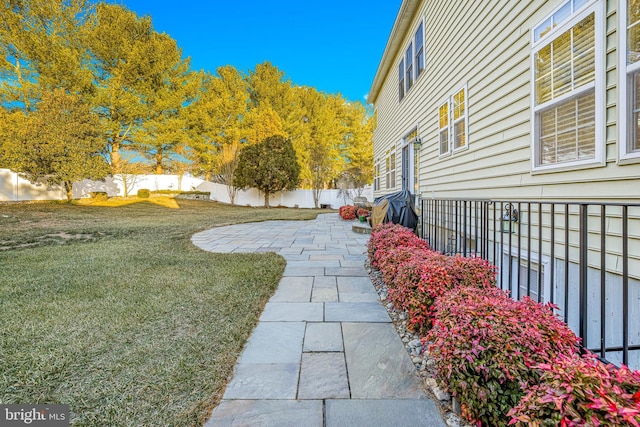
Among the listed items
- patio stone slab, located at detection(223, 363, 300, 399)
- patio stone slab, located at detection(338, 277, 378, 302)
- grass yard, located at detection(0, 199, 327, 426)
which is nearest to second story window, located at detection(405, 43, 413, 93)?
grass yard, located at detection(0, 199, 327, 426)

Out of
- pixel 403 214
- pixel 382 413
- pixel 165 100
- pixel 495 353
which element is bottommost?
pixel 382 413

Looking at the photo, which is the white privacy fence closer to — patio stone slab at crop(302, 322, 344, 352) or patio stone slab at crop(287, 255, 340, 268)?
patio stone slab at crop(287, 255, 340, 268)

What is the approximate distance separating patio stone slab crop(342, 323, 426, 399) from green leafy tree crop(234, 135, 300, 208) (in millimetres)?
16702

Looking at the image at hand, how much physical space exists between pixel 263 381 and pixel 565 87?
Answer: 3308mm

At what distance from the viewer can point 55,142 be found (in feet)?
40.3

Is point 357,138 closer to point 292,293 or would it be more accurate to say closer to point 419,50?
point 419,50

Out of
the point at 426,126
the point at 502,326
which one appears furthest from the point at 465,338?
the point at 426,126

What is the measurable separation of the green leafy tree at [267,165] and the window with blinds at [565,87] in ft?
53.3

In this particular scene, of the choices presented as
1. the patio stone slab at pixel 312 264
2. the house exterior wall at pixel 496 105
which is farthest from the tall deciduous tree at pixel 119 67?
the patio stone slab at pixel 312 264

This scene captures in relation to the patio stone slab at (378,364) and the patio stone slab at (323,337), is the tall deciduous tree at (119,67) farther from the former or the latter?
the patio stone slab at (378,364)

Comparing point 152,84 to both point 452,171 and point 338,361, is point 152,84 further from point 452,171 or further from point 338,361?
point 338,361

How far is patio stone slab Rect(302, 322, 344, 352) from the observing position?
218 cm

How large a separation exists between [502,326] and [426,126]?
560 cm

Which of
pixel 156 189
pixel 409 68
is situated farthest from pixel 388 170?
pixel 156 189
